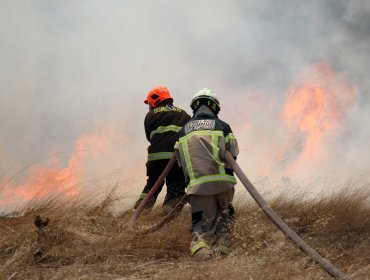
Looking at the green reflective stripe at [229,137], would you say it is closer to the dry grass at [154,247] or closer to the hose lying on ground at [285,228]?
the hose lying on ground at [285,228]

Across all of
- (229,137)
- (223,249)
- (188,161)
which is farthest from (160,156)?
(223,249)

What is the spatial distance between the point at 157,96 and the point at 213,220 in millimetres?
2896

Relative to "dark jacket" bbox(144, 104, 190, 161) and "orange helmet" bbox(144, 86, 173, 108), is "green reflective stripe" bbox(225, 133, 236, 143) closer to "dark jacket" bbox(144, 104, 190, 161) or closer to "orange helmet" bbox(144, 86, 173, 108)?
"dark jacket" bbox(144, 104, 190, 161)

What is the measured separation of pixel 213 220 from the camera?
215 inches

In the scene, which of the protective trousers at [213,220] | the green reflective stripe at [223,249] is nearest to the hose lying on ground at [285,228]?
the protective trousers at [213,220]

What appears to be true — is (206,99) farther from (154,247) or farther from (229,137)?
(154,247)

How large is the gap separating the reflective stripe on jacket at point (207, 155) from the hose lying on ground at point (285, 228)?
0.12 meters

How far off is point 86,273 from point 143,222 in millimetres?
2157

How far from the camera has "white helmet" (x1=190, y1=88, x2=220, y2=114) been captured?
577 centimetres

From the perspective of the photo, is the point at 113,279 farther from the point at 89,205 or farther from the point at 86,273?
the point at 89,205

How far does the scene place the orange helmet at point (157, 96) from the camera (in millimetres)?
7734

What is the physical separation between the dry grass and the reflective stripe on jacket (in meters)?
0.63

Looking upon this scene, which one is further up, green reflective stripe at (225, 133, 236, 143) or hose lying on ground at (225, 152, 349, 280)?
green reflective stripe at (225, 133, 236, 143)

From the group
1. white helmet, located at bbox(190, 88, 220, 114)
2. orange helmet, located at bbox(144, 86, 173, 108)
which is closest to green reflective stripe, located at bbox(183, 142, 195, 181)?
white helmet, located at bbox(190, 88, 220, 114)
